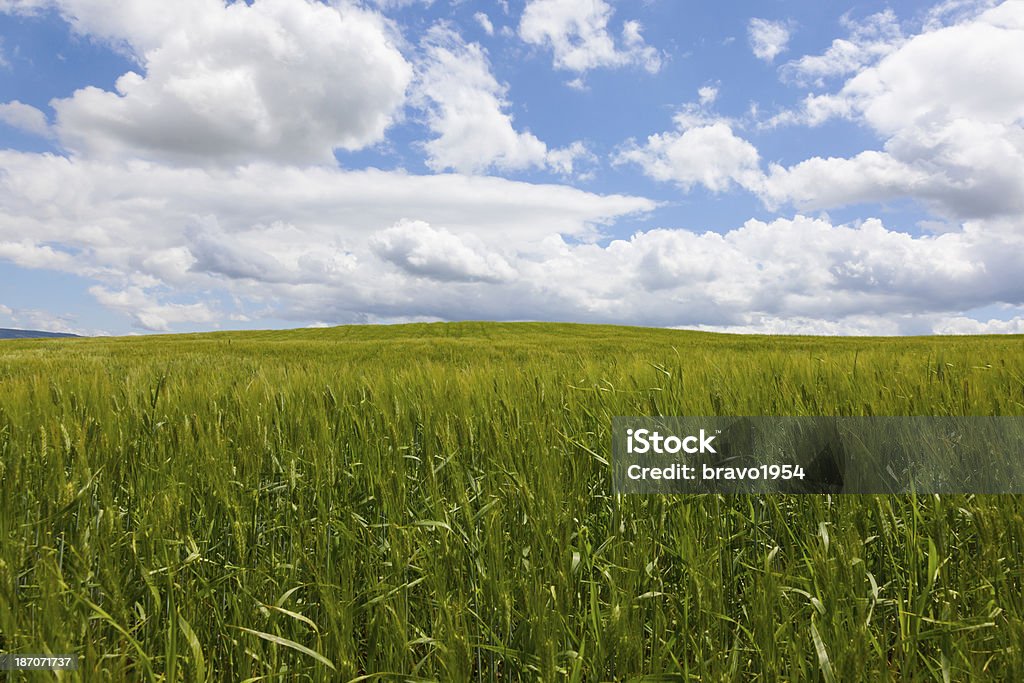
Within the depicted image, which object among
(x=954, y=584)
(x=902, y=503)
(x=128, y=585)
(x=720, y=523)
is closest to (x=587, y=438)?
(x=720, y=523)

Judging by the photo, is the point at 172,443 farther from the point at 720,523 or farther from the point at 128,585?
the point at 720,523

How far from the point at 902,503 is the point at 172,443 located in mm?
2857

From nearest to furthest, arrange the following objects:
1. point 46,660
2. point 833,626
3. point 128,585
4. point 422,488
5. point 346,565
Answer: point 46,660 → point 833,626 → point 346,565 → point 128,585 → point 422,488

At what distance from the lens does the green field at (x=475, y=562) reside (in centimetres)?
129

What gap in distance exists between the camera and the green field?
1.29 meters

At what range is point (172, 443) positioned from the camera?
231cm

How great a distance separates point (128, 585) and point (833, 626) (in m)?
1.93

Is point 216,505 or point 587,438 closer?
point 216,505

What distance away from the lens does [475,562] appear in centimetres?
156

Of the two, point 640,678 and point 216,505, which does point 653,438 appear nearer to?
point 640,678

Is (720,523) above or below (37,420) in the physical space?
below

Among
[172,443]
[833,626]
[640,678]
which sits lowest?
[640,678]

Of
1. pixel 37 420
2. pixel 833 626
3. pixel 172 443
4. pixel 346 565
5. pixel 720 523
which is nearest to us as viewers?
pixel 833 626

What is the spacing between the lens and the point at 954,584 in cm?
165
